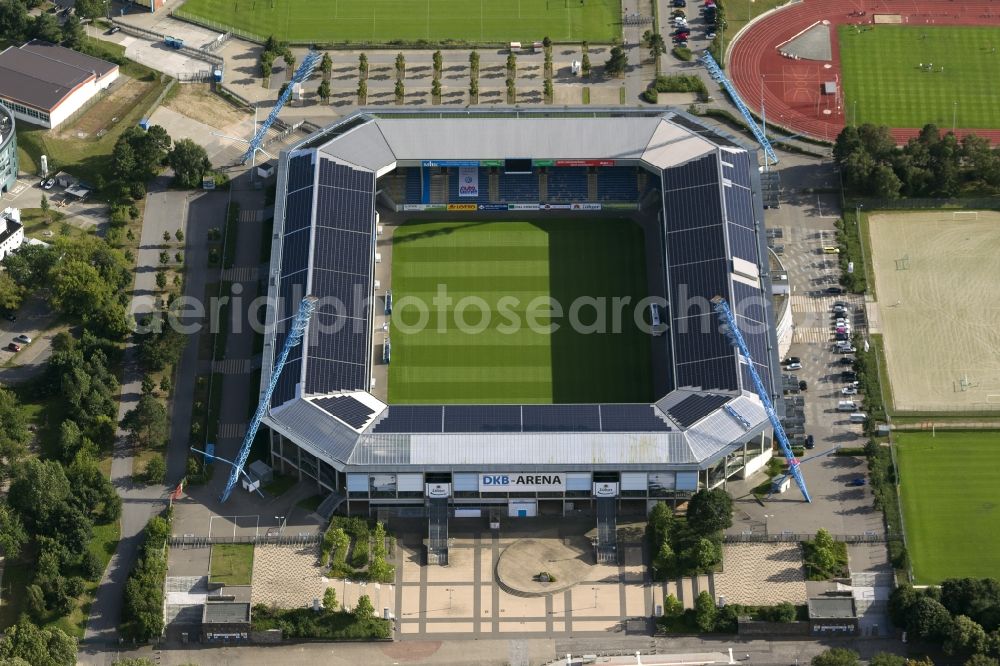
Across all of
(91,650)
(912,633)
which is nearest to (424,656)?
(91,650)

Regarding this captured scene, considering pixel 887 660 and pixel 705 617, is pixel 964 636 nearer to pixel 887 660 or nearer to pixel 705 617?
pixel 887 660

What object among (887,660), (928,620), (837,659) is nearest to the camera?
(887,660)

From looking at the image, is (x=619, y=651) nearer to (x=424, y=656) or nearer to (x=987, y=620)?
(x=424, y=656)

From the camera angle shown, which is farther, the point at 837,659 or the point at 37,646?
the point at 837,659

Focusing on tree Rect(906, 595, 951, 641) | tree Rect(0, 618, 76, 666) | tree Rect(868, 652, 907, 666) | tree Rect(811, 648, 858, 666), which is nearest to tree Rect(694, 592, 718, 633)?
tree Rect(811, 648, 858, 666)

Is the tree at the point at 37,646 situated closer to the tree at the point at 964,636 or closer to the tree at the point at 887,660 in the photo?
the tree at the point at 887,660

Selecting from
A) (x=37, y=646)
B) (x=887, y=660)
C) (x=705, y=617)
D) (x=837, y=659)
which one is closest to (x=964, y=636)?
(x=887, y=660)
